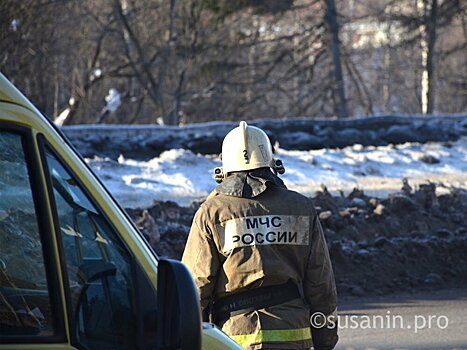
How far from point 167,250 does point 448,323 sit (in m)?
2.93

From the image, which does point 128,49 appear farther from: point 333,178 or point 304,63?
point 333,178

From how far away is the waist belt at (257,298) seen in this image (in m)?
4.61

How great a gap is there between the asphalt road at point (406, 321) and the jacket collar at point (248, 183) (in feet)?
13.7

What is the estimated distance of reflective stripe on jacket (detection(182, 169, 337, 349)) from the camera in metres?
4.57

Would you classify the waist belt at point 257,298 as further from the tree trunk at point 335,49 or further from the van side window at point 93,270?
the tree trunk at point 335,49

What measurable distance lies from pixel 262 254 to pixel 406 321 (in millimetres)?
5372

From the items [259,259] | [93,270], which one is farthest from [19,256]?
[259,259]

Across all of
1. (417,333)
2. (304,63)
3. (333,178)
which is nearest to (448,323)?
(417,333)

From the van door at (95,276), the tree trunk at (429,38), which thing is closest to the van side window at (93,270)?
the van door at (95,276)

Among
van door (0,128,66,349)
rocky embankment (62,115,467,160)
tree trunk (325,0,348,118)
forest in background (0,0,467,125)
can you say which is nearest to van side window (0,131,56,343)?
van door (0,128,66,349)

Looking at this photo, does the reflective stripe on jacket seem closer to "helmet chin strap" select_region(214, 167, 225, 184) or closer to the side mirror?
"helmet chin strap" select_region(214, 167, 225, 184)

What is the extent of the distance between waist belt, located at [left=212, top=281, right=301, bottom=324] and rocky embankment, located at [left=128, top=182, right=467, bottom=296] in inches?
249

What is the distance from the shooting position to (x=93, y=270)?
2.91 m

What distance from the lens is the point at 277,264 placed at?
4562 mm
